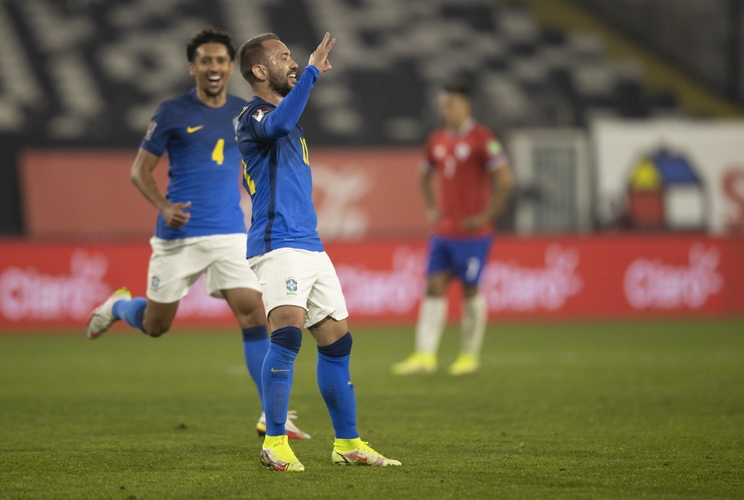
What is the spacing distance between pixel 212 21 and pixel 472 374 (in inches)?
596

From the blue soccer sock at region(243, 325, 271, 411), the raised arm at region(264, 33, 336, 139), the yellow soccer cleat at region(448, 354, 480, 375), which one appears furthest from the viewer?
the yellow soccer cleat at region(448, 354, 480, 375)

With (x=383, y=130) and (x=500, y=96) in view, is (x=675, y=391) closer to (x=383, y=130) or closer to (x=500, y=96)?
(x=383, y=130)

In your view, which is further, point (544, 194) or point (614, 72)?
point (614, 72)

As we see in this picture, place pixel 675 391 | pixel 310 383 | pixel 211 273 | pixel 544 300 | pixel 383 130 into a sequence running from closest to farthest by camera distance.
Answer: pixel 211 273 → pixel 675 391 → pixel 310 383 → pixel 544 300 → pixel 383 130

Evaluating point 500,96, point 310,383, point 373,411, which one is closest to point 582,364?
point 310,383

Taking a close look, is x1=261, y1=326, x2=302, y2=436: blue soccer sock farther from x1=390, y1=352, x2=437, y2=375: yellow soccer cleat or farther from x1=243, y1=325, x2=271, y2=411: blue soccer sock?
x1=390, y1=352, x2=437, y2=375: yellow soccer cleat

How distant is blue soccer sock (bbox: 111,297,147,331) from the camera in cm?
655

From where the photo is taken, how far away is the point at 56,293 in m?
13.9

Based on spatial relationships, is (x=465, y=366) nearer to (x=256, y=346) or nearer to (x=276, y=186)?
(x=256, y=346)

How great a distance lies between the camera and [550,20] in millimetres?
24531

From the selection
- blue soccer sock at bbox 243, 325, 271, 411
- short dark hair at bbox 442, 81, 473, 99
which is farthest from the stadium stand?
blue soccer sock at bbox 243, 325, 271, 411

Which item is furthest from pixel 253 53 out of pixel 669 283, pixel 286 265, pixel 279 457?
pixel 669 283

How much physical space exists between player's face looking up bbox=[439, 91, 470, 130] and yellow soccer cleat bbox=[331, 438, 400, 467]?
17.0ft

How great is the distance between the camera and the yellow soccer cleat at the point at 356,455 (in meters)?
4.96
